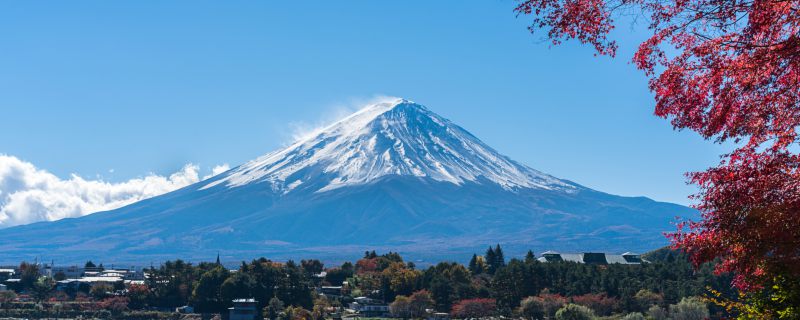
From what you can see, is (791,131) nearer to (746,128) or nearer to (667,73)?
(746,128)

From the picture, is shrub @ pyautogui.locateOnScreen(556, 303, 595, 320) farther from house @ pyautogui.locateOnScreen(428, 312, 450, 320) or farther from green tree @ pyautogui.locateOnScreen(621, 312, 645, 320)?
house @ pyautogui.locateOnScreen(428, 312, 450, 320)

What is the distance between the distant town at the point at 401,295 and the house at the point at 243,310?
0.30ft

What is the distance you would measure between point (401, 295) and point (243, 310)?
15.6 metres

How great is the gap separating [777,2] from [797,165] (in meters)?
2.24

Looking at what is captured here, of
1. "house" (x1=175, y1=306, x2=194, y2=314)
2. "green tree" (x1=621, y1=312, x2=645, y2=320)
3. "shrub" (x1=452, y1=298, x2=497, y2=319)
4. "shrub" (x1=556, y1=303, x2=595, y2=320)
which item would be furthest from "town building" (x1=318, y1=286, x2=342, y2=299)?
"green tree" (x1=621, y1=312, x2=645, y2=320)

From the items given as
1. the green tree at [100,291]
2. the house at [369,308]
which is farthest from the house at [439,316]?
the green tree at [100,291]

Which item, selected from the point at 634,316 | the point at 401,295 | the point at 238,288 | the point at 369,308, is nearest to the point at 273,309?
the point at 238,288

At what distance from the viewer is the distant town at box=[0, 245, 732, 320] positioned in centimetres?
7409

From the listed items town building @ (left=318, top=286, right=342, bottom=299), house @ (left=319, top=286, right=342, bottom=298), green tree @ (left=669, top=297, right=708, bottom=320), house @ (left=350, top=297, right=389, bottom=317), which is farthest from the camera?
house @ (left=319, top=286, right=342, bottom=298)

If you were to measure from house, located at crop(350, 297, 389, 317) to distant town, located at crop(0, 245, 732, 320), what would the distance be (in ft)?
0.31

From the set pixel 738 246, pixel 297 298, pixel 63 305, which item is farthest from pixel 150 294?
pixel 738 246

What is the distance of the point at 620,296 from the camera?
76.8 m

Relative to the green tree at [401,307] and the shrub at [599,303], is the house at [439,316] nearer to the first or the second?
the green tree at [401,307]

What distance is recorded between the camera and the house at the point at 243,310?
260 feet
